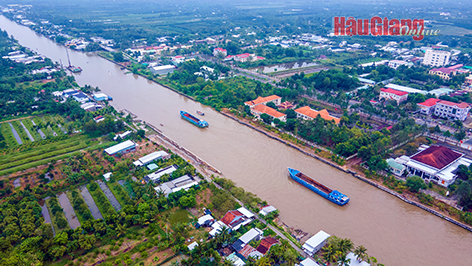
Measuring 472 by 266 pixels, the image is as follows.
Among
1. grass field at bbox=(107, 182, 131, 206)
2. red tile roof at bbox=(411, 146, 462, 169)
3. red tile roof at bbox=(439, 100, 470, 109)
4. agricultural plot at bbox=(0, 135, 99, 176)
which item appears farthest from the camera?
red tile roof at bbox=(439, 100, 470, 109)

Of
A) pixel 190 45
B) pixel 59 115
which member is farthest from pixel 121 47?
pixel 59 115

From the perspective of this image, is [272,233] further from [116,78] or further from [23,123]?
[116,78]

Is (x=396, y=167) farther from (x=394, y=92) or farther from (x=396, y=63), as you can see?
(x=396, y=63)

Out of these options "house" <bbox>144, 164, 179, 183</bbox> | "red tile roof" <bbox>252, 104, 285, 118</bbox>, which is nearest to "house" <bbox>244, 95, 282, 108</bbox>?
"red tile roof" <bbox>252, 104, 285, 118</bbox>

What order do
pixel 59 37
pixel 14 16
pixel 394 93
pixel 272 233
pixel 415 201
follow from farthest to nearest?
pixel 14 16
pixel 59 37
pixel 394 93
pixel 415 201
pixel 272 233

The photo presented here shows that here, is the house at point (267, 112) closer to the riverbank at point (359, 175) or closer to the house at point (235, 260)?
the riverbank at point (359, 175)

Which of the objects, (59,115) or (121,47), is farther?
(121,47)

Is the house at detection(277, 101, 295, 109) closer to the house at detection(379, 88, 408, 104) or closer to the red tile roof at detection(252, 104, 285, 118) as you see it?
the red tile roof at detection(252, 104, 285, 118)
